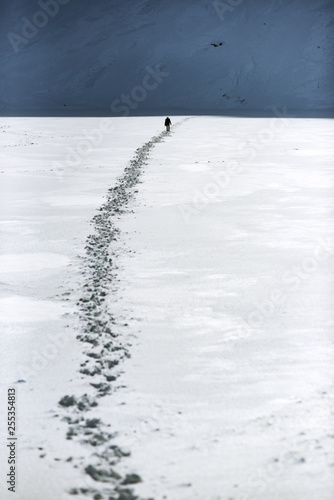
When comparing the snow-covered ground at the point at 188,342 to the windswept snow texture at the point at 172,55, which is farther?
the windswept snow texture at the point at 172,55

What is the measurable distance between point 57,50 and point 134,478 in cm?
11756

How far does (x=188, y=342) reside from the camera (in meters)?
5.03

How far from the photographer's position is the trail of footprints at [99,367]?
3.27m

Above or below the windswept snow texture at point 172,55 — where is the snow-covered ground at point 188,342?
below

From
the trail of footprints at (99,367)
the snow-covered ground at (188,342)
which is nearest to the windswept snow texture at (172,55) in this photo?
the snow-covered ground at (188,342)

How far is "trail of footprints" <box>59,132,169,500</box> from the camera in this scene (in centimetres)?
327

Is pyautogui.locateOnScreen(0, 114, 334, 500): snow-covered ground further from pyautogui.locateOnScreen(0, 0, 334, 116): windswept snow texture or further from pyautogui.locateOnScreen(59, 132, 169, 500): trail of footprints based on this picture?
pyautogui.locateOnScreen(0, 0, 334, 116): windswept snow texture

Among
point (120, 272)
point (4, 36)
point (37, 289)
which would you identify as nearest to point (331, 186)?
point (120, 272)

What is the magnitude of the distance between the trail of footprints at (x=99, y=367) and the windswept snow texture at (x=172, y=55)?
67289mm

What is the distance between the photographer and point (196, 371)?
4.50m

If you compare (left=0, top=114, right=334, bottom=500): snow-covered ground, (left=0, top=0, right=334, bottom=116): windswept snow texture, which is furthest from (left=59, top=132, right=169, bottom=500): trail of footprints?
(left=0, top=0, right=334, bottom=116): windswept snow texture

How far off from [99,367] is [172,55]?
101856 millimetres

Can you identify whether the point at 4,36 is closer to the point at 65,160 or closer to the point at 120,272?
the point at 65,160

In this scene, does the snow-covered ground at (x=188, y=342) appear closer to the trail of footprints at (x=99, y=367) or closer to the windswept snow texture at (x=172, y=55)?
the trail of footprints at (x=99, y=367)
